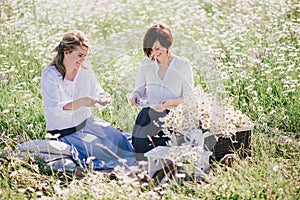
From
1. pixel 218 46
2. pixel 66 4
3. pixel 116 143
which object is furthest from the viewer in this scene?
pixel 66 4

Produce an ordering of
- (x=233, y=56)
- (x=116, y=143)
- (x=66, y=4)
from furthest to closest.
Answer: (x=66, y=4) < (x=233, y=56) < (x=116, y=143)

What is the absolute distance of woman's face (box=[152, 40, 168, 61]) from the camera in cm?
397

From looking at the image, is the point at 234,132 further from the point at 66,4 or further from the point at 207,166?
the point at 66,4

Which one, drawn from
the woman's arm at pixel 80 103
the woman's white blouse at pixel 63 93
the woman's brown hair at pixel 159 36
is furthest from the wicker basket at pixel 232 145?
the woman's white blouse at pixel 63 93

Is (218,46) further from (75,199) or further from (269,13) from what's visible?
(75,199)

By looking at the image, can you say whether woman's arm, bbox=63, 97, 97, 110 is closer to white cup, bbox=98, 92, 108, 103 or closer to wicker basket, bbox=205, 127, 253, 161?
white cup, bbox=98, 92, 108, 103

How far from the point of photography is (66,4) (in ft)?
24.0

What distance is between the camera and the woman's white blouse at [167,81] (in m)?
4.00

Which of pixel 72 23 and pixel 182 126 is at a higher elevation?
pixel 72 23

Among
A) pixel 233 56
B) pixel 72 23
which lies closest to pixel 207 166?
pixel 233 56

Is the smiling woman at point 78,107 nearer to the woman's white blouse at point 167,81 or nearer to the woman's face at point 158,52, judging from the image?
the woman's white blouse at point 167,81

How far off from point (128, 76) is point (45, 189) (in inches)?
43.5

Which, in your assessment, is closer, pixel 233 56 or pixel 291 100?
pixel 291 100

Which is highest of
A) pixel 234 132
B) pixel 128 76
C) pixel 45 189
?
pixel 128 76
